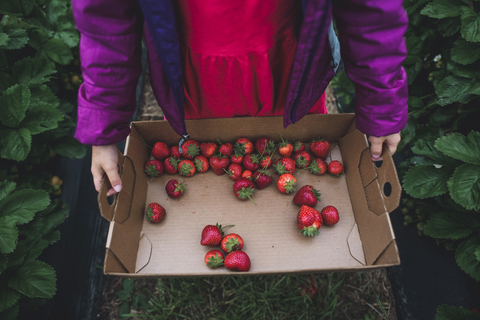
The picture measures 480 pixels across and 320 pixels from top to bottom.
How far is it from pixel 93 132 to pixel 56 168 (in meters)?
1.07

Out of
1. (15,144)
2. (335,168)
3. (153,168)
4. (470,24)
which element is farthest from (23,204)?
(470,24)

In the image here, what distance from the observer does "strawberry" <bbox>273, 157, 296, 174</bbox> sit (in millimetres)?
1514

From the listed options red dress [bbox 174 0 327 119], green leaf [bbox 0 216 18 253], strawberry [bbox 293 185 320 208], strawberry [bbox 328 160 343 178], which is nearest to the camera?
red dress [bbox 174 0 327 119]

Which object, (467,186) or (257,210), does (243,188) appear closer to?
(257,210)

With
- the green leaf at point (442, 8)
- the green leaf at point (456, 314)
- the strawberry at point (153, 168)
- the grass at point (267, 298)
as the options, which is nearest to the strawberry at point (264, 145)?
the strawberry at point (153, 168)

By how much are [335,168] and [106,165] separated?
3.41 feet

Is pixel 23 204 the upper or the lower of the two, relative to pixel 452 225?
upper

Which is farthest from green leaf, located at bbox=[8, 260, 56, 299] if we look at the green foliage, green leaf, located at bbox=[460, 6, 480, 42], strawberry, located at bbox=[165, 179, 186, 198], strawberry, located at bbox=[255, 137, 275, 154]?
green leaf, located at bbox=[460, 6, 480, 42]

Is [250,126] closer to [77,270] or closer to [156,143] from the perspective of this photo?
[156,143]

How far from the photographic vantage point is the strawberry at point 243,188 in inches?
56.3

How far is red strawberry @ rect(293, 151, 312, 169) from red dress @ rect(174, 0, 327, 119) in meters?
0.31

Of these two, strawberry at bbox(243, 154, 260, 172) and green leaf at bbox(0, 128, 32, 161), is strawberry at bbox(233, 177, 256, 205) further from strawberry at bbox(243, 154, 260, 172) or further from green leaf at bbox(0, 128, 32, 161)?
green leaf at bbox(0, 128, 32, 161)

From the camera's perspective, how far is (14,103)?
51.3 inches

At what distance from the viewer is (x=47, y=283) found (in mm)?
1208
